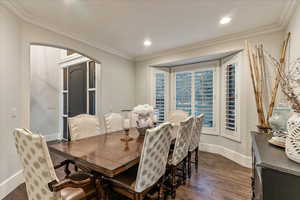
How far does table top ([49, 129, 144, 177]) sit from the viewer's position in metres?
1.32

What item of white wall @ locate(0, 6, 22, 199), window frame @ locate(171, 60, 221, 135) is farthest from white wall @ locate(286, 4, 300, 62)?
white wall @ locate(0, 6, 22, 199)

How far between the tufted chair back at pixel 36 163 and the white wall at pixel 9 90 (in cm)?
126

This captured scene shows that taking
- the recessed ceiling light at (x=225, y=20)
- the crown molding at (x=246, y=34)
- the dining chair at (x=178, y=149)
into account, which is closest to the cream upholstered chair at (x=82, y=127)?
the dining chair at (x=178, y=149)

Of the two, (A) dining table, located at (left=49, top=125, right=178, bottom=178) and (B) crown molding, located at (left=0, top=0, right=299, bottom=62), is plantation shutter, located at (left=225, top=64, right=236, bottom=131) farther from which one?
(A) dining table, located at (left=49, top=125, right=178, bottom=178)

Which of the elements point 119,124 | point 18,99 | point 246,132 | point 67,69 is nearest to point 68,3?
point 18,99

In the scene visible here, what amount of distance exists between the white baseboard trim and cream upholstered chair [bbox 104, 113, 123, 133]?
236 centimetres

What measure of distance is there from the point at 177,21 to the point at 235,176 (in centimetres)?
289

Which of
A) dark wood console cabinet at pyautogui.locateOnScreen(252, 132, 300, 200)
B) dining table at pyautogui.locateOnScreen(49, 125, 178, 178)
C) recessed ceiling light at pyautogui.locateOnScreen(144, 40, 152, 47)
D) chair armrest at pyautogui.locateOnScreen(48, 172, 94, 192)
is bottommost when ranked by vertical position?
chair armrest at pyautogui.locateOnScreen(48, 172, 94, 192)

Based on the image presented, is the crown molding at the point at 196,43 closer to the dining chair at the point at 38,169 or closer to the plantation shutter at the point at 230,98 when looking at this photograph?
the plantation shutter at the point at 230,98

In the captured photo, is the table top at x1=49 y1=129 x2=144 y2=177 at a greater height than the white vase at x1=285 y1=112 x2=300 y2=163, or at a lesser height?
lesser

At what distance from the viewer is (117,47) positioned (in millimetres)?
3768

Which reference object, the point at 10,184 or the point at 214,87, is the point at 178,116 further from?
the point at 10,184

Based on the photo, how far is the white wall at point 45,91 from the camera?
4.49 m

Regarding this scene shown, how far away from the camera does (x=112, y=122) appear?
284 centimetres
